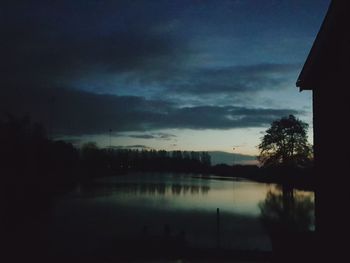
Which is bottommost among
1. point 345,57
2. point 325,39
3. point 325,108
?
point 325,108

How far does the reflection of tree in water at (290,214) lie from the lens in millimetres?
34656

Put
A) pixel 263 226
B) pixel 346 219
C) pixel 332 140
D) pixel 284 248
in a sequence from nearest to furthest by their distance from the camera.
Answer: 1. pixel 346 219
2. pixel 332 140
3. pixel 284 248
4. pixel 263 226

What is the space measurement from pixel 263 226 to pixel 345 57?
94.0 ft

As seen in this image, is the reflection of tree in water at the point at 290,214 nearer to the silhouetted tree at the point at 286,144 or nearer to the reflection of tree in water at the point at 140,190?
the silhouetted tree at the point at 286,144

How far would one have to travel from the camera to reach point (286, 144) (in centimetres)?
6488

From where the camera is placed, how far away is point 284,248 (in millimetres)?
10898

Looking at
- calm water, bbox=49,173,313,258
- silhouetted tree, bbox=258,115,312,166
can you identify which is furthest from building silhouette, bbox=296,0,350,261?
silhouetted tree, bbox=258,115,312,166

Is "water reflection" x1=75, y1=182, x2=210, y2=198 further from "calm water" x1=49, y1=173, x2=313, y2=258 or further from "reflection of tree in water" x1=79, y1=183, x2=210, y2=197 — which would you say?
"calm water" x1=49, y1=173, x2=313, y2=258

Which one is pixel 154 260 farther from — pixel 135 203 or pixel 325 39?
pixel 135 203

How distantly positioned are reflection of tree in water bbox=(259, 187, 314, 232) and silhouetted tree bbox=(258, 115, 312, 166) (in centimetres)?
888

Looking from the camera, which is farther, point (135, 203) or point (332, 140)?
point (135, 203)

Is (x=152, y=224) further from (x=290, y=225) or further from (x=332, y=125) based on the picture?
(x=332, y=125)

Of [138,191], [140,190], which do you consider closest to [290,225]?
[138,191]

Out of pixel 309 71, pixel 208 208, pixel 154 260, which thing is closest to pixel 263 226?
pixel 208 208
